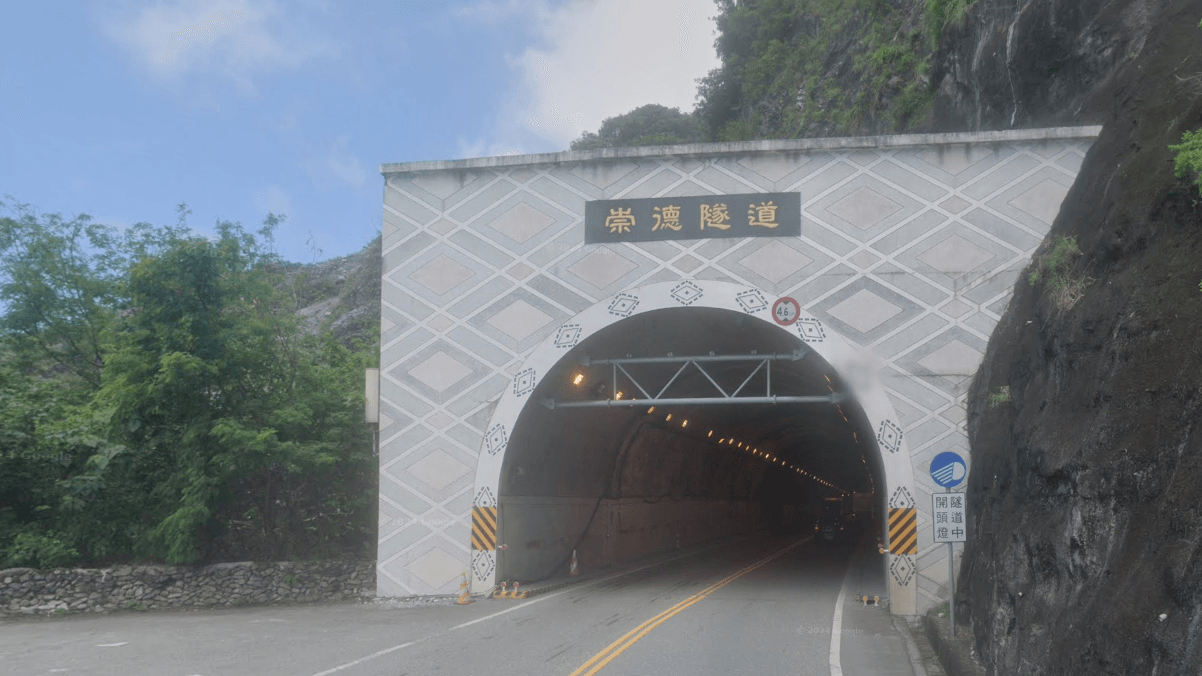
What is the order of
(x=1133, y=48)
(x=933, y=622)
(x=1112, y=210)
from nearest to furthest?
(x=1112, y=210), (x=933, y=622), (x=1133, y=48)

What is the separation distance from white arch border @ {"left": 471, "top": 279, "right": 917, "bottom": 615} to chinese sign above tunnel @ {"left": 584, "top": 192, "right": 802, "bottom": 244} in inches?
39.6

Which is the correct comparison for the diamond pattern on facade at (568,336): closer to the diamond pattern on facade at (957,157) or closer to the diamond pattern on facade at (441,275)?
the diamond pattern on facade at (441,275)

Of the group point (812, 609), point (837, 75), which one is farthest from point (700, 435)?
point (812, 609)

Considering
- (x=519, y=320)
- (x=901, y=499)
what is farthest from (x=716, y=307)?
(x=901, y=499)

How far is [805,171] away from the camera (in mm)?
16922

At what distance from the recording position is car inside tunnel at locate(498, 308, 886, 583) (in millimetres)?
17984

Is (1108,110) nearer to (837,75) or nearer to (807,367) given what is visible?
(807,367)

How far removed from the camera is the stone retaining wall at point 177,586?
16484mm

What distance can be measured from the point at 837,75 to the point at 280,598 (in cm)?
2639

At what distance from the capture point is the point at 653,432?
27797 mm

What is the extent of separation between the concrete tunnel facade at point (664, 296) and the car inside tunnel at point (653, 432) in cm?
17

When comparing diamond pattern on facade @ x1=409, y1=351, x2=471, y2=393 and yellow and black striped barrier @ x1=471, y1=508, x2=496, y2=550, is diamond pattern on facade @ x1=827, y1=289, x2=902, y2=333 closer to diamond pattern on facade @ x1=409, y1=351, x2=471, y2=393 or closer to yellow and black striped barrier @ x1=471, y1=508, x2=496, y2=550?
diamond pattern on facade @ x1=409, y1=351, x2=471, y2=393

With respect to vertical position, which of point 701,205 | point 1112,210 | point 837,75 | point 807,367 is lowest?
point 807,367

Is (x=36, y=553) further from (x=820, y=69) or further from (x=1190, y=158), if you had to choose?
(x=820, y=69)
